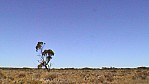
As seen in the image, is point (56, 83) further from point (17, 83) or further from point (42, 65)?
point (42, 65)

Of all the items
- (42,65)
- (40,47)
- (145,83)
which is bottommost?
(145,83)

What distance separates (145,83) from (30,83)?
35.3 ft

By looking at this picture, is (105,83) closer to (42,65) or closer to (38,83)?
(38,83)

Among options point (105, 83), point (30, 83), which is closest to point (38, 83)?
point (30, 83)

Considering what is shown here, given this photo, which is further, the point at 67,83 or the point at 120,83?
the point at 120,83

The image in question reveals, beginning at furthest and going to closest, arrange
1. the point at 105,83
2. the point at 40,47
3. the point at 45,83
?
1. the point at 40,47
2. the point at 105,83
3. the point at 45,83

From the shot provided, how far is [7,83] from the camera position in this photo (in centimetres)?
2062

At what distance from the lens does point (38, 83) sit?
2109 cm

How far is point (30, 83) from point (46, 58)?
170ft

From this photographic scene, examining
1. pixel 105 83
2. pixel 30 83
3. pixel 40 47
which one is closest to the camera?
pixel 30 83

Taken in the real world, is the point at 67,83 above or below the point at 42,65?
below

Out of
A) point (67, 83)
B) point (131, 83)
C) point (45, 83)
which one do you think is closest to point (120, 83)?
point (131, 83)

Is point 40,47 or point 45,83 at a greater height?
point 40,47

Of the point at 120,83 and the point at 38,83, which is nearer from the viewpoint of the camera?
the point at 38,83
